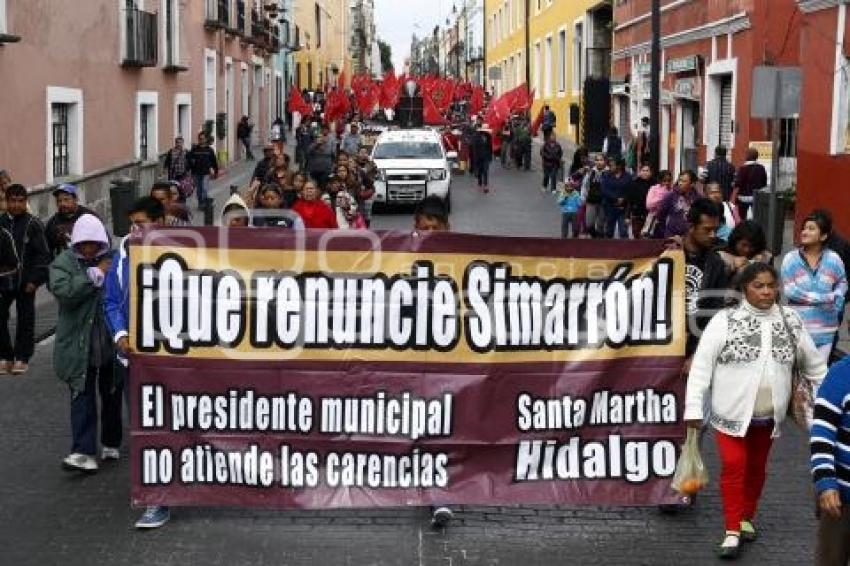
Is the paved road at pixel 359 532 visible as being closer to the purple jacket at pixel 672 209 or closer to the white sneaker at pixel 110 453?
the white sneaker at pixel 110 453

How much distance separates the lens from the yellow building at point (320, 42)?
65062 mm

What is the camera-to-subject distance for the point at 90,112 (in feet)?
71.3

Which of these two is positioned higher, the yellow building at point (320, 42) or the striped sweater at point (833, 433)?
the yellow building at point (320, 42)

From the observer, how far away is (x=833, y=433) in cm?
456

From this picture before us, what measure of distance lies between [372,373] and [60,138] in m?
15.5

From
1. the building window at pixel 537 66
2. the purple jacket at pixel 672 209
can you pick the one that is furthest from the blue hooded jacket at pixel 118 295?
the building window at pixel 537 66

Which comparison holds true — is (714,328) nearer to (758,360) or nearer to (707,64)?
(758,360)

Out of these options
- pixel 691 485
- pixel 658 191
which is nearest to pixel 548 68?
pixel 658 191

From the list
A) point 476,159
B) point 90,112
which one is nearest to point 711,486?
point 90,112

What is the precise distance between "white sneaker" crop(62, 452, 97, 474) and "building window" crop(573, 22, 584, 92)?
38.1m

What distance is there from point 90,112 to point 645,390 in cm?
1728

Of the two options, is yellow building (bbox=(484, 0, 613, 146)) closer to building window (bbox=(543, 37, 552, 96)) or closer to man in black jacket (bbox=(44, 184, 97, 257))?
building window (bbox=(543, 37, 552, 96))

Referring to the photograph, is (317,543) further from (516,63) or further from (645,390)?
(516,63)

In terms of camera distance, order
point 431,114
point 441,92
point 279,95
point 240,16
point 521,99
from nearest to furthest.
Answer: point 240,16 → point 521,99 → point 431,114 → point 279,95 → point 441,92
